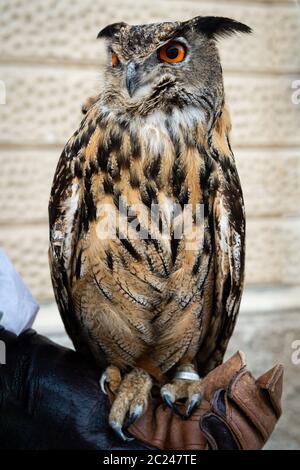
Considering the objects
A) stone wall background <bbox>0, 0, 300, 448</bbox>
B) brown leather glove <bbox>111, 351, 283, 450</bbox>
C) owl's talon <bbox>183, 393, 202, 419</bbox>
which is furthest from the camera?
stone wall background <bbox>0, 0, 300, 448</bbox>

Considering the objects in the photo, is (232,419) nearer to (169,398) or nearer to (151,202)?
(169,398)

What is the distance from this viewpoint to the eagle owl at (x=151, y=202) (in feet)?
3.90

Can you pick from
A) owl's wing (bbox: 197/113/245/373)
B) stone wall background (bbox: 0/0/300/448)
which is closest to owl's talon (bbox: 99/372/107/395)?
owl's wing (bbox: 197/113/245/373)

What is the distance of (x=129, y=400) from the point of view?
3.92 ft

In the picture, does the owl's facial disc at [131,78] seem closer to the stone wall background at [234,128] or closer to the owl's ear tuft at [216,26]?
the owl's ear tuft at [216,26]

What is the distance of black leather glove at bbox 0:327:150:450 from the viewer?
3.60 feet

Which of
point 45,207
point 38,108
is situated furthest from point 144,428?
point 38,108

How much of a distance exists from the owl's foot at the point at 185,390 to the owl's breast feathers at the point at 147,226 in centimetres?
9

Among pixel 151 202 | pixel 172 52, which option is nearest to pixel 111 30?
pixel 172 52

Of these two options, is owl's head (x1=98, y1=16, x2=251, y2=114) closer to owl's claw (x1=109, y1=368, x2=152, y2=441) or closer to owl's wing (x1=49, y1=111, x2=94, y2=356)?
owl's wing (x1=49, y1=111, x2=94, y2=356)

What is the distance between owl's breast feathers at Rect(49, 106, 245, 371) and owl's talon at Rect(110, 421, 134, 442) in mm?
230

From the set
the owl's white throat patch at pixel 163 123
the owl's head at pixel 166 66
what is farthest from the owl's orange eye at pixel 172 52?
the owl's white throat patch at pixel 163 123

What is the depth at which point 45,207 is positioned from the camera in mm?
2455

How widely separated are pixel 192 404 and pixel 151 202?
0.44 meters
